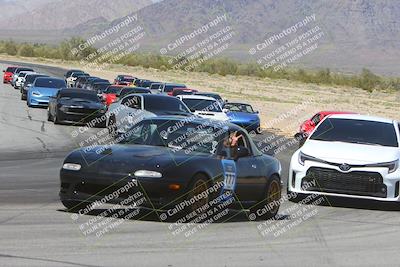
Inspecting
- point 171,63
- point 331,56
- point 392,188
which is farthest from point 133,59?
point 392,188

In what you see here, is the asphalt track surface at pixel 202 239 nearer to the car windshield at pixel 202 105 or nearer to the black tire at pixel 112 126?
the black tire at pixel 112 126

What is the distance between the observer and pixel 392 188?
13.8 metres

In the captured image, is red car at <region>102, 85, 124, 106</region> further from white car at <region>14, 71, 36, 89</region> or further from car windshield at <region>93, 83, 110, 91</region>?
white car at <region>14, 71, 36, 89</region>

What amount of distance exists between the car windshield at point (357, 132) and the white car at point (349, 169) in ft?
0.11

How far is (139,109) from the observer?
86.1 feet

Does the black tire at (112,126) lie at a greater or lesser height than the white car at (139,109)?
lesser

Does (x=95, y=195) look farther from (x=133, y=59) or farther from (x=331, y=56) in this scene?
(x=331, y=56)

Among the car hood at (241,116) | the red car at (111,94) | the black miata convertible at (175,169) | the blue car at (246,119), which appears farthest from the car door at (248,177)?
the red car at (111,94)

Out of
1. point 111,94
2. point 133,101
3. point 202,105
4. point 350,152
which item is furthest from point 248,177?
point 111,94

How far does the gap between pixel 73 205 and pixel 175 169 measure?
164 centimetres

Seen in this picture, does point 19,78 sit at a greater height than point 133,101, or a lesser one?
lesser

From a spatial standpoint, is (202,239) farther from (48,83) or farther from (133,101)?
(48,83)

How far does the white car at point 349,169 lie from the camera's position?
1373cm

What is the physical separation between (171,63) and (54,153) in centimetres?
10771
